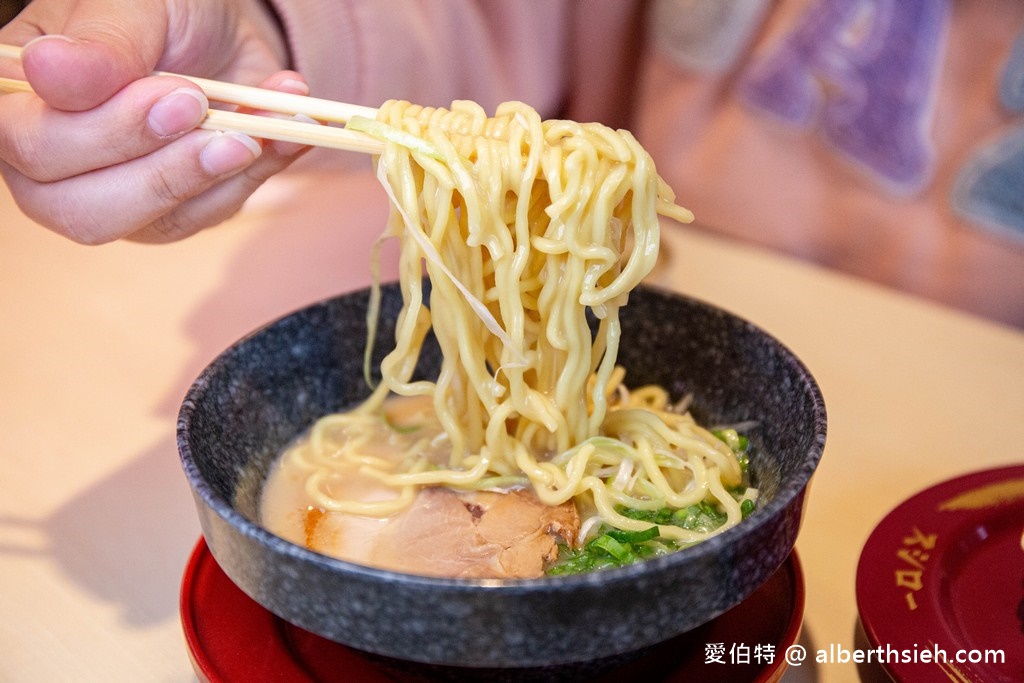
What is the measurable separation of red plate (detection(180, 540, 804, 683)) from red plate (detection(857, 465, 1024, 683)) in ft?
0.42

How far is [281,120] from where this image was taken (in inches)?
51.6

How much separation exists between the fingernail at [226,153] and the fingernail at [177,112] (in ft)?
0.16

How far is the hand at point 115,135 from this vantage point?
1.27 metres

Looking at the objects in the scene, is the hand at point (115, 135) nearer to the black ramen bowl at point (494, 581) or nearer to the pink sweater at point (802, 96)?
the black ramen bowl at point (494, 581)

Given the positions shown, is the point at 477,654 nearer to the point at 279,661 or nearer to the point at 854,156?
the point at 279,661

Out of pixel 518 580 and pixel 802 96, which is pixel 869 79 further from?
pixel 518 580

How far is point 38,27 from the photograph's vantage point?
148 cm

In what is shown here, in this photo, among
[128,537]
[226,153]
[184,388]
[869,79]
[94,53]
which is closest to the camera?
[94,53]

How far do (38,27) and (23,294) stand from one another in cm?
107

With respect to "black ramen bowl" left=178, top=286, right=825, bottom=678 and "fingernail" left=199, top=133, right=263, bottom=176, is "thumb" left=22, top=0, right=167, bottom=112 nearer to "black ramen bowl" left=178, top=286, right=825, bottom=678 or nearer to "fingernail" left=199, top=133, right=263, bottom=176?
"fingernail" left=199, top=133, right=263, bottom=176

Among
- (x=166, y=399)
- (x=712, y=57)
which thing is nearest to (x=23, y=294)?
(x=166, y=399)

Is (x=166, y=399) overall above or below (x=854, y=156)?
below

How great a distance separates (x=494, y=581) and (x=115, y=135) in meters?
0.91

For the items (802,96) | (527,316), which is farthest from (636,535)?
(802,96)
